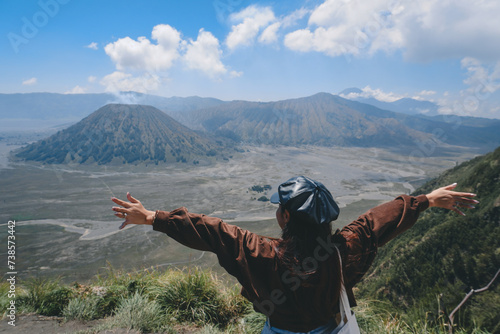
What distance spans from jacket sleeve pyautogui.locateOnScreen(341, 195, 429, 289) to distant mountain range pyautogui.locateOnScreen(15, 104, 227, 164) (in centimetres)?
13927

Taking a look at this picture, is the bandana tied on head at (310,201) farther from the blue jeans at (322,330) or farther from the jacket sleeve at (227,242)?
the blue jeans at (322,330)

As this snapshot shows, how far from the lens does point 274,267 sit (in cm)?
154

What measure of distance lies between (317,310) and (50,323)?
12.2 ft

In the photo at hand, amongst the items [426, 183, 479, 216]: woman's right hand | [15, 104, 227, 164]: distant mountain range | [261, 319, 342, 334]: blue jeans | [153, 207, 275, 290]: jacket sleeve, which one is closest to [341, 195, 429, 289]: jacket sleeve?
[426, 183, 479, 216]: woman's right hand

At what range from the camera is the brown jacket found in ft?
4.95

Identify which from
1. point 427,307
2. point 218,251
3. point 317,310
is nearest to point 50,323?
point 218,251

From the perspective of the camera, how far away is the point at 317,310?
1.53 metres

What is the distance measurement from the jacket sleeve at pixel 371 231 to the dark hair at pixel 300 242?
28 cm

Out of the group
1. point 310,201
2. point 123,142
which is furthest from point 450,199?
point 123,142

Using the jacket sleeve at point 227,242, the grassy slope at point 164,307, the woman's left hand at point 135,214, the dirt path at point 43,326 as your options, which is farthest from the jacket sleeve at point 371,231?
the dirt path at point 43,326

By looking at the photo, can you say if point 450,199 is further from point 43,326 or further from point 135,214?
point 43,326

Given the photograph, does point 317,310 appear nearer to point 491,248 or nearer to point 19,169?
point 491,248

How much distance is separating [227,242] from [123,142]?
564ft

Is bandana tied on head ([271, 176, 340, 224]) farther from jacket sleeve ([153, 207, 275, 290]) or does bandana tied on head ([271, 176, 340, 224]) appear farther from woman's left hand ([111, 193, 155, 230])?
woman's left hand ([111, 193, 155, 230])
